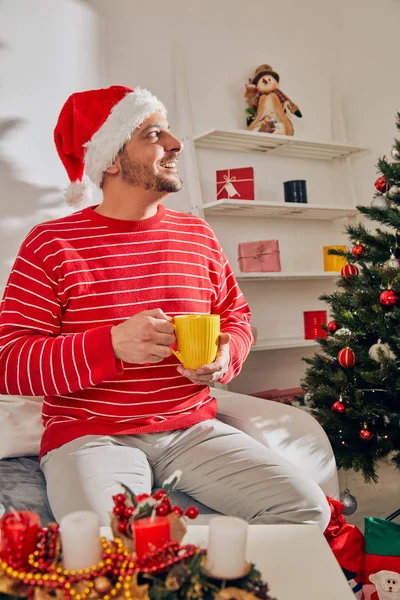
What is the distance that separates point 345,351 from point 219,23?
1.94 m

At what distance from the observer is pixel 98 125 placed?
1.74 metres

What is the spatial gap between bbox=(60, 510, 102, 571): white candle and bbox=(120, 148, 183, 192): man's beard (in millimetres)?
1068

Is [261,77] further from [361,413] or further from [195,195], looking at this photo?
[361,413]

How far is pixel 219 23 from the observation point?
10.1ft

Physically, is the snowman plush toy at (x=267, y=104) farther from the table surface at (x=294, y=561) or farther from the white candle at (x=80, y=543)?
the white candle at (x=80, y=543)

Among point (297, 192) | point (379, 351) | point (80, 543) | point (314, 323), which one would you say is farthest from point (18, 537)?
point (297, 192)

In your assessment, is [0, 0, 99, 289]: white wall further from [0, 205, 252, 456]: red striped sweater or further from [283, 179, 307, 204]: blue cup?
[283, 179, 307, 204]: blue cup

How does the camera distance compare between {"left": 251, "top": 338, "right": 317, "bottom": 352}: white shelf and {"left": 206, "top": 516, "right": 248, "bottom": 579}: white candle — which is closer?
{"left": 206, "top": 516, "right": 248, "bottom": 579}: white candle

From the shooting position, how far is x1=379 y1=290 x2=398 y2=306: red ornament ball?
75.9 inches

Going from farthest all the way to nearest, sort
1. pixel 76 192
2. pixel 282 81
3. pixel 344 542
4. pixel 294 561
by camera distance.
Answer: pixel 282 81 → pixel 76 192 → pixel 344 542 → pixel 294 561

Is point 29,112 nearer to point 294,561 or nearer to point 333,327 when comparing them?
point 333,327

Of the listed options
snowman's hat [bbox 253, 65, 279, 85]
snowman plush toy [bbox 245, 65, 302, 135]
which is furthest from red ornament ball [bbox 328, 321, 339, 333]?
snowman's hat [bbox 253, 65, 279, 85]

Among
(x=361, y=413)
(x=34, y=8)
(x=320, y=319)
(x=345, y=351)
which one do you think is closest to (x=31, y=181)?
(x=34, y=8)

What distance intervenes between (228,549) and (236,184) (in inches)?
92.8
